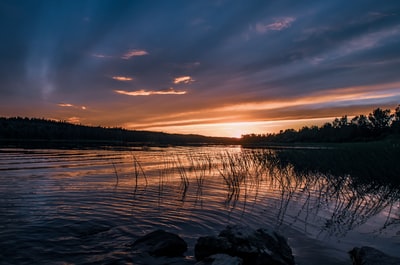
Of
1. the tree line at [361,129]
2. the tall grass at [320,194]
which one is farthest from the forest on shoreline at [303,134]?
the tall grass at [320,194]

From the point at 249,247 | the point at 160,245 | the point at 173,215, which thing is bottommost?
the point at 173,215

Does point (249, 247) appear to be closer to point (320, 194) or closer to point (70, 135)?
point (320, 194)

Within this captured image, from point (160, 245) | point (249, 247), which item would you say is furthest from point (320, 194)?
point (160, 245)

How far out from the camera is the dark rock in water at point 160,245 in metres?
7.27

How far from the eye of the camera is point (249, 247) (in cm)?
683

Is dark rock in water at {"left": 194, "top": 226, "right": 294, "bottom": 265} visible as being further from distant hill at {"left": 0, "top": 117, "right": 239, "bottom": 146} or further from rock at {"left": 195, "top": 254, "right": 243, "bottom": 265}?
distant hill at {"left": 0, "top": 117, "right": 239, "bottom": 146}

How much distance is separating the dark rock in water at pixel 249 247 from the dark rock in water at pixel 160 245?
510 millimetres

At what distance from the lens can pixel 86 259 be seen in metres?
6.86

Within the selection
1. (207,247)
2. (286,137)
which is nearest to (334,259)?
(207,247)

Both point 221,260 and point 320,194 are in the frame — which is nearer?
point 221,260

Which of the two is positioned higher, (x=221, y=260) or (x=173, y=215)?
(x=221, y=260)

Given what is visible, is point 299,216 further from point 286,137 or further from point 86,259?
point 286,137

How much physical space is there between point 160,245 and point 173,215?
12.8 feet

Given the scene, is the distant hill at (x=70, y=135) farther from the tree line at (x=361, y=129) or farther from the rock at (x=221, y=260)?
the rock at (x=221, y=260)
